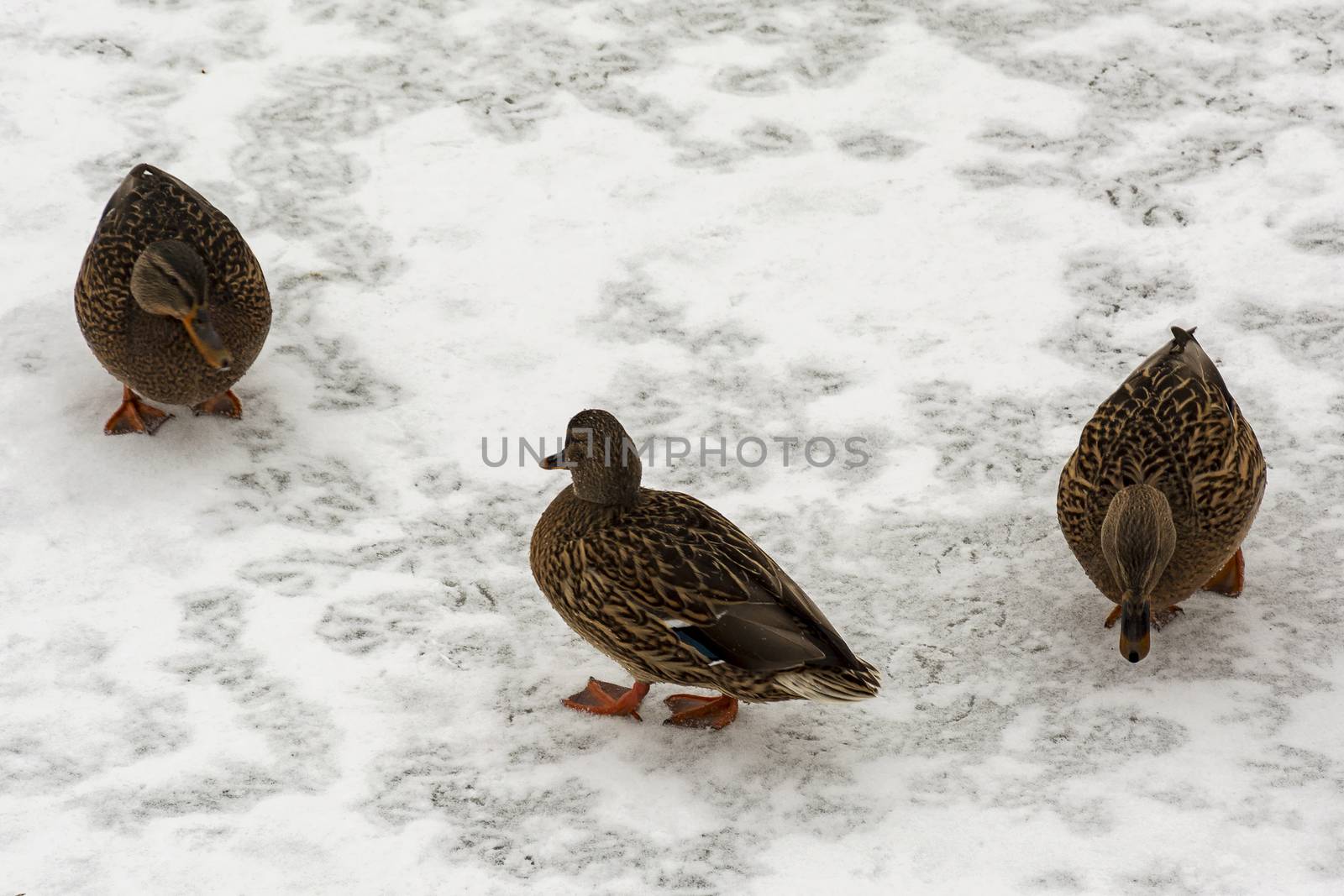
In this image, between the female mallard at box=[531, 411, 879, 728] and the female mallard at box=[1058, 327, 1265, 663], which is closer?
the female mallard at box=[531, 411, 879, 728]

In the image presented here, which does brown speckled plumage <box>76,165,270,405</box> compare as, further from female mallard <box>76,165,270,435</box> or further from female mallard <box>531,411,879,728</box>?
female mallard <box>531,411,879,728</box>

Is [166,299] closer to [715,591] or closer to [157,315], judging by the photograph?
[157,315]

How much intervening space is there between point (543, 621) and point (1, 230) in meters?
3.35

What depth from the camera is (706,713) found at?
450cm

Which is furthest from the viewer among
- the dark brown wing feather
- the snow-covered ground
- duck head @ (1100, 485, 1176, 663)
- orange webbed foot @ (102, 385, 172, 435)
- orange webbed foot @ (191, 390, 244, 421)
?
orange webbed foot @ (191, 390, 244, 421)

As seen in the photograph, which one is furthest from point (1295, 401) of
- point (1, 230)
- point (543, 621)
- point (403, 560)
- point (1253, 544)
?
point (1, 230)

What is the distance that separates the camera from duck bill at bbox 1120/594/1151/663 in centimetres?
438

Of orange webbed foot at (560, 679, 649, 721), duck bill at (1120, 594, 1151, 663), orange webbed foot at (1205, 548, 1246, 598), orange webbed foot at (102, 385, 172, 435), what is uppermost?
duck bill at (1120, 594, 1151, 663)

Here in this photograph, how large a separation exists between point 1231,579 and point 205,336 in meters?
3.81

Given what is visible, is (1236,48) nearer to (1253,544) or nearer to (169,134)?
(1253,544)

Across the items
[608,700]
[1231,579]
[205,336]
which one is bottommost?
[608,700]

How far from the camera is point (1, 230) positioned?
20.8 ft

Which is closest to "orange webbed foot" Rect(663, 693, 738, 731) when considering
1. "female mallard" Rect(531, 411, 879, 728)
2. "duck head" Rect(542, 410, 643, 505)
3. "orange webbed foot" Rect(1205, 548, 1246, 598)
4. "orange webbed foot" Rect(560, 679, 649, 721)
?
"female mallard" Rect(531, 411, 879, 728)

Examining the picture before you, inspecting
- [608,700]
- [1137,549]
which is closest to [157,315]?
[608,700]
